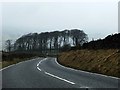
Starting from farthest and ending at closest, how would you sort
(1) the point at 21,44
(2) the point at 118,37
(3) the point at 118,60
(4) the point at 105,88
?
(1) the point at 21,44
(2) the point at 118,37
(3) the point at 118,60
(4) the point at 105,88

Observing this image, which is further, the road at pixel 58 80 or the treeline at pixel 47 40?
the treeline at pixel 47 40

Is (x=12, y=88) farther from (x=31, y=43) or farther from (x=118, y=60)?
(x=31, y=43)

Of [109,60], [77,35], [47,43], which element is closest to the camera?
[109,60]

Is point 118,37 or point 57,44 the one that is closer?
point 118,37

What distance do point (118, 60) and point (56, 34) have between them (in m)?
126

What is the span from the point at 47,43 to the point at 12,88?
5346 inches

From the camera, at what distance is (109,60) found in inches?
1051

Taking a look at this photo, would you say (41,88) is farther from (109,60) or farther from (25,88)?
(109,60)

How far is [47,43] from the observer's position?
148875 mm

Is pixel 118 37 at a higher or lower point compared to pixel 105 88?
higher

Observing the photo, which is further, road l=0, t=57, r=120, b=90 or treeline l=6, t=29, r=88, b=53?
treeline l=6, t=29, r=88, b=53

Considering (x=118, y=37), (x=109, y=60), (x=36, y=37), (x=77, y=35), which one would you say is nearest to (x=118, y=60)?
(x=109, y=60)

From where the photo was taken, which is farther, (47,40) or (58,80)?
(47,40)

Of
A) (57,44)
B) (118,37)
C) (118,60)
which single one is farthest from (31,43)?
(118,60)
